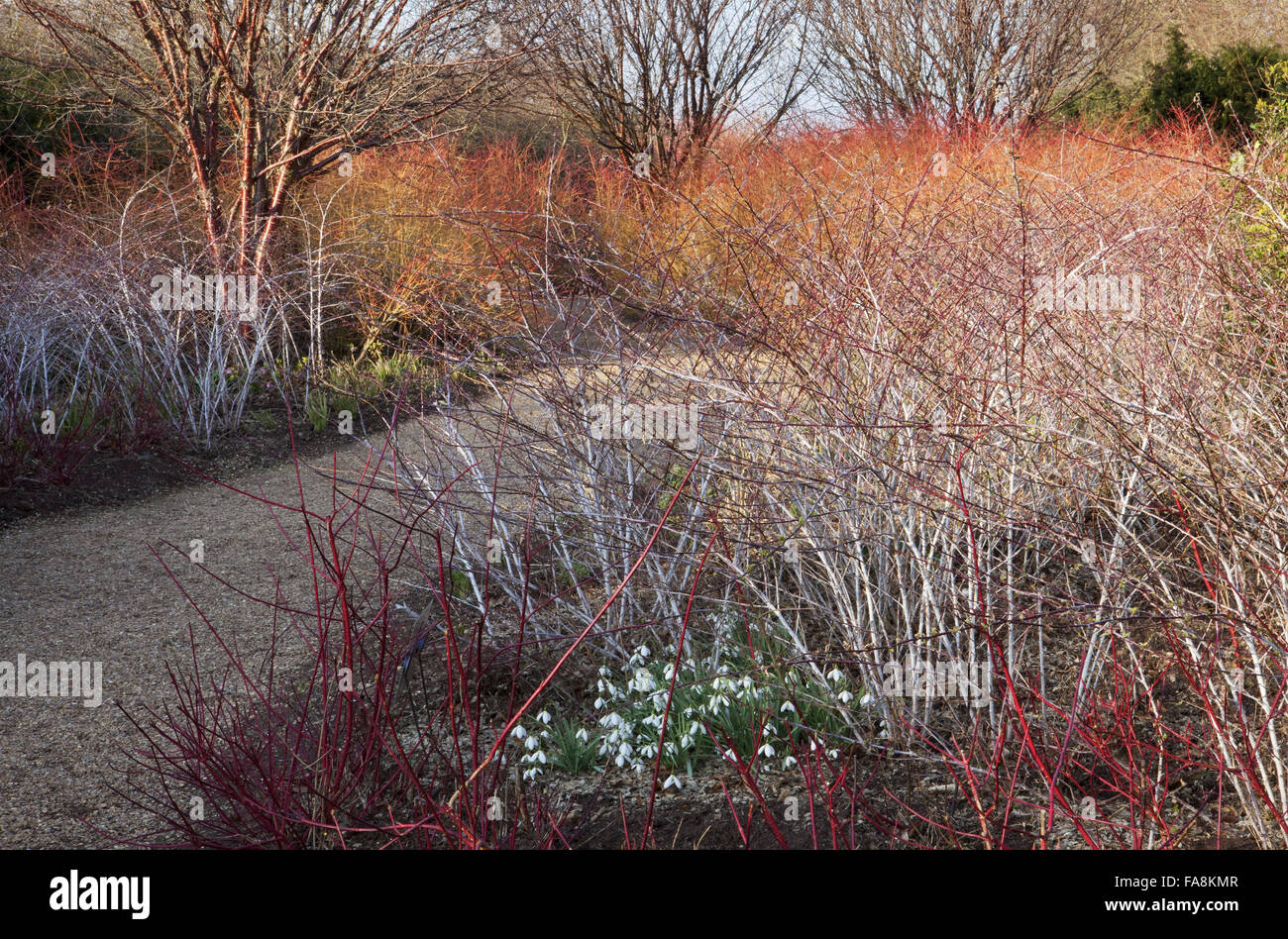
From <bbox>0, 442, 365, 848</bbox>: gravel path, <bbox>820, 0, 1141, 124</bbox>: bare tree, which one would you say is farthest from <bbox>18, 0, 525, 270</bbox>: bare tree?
<bbox>820, 0, 1141, 124</bbox>: bare tree

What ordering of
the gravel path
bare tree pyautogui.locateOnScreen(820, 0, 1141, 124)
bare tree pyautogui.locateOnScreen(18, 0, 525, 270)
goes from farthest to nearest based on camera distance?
bare tree pyautogui.locateOnScreen(820, 0, 1141, 124) → bare tree pyautogui.locateOnScreen(18, 0, 525, 270) → the gravel path

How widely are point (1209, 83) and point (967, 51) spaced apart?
3.58m

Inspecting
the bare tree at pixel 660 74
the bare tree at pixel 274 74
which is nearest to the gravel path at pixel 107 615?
the bare tree at pixel 274 74

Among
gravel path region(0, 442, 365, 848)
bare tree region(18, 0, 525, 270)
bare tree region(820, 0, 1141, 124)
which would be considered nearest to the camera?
gravel path region(0, 442, 365, 848)

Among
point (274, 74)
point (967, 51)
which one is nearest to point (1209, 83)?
point (967, 51)

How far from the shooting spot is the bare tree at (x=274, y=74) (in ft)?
22.7

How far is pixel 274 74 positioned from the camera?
292 inches

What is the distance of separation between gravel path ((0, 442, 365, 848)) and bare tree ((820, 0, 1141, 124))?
11.4m

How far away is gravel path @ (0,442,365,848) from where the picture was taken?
8.43 ft

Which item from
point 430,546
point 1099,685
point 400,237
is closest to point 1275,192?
point 1099,685

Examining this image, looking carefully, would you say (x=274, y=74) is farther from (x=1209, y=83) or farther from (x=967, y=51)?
(x=1209, y=83)

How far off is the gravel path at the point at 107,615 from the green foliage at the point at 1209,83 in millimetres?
13675

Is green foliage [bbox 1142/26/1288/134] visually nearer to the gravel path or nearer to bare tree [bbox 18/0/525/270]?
bare tree [bbox 18/0/525/270]
